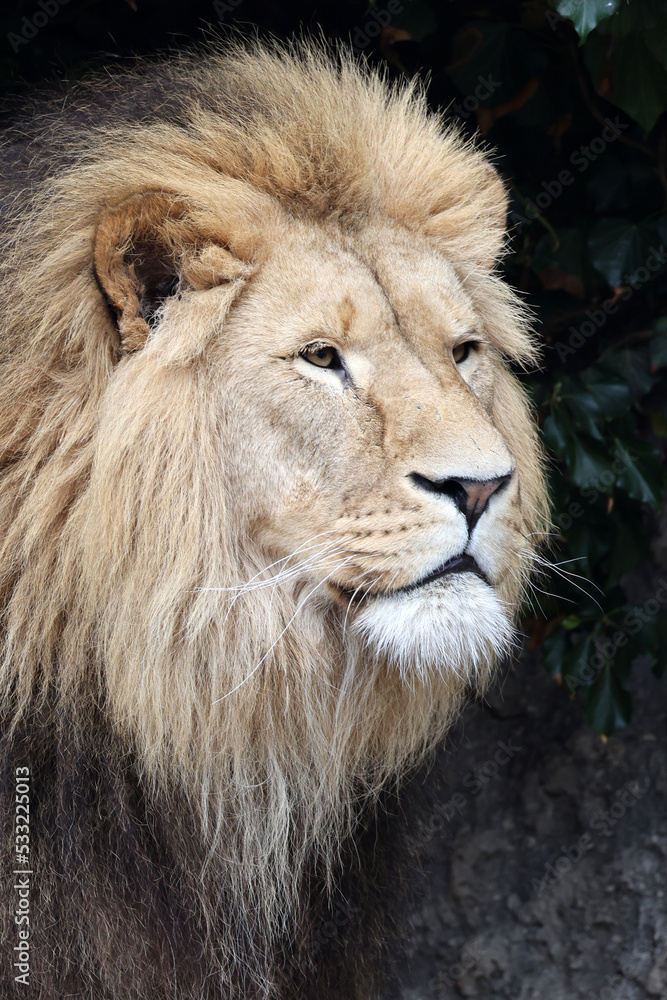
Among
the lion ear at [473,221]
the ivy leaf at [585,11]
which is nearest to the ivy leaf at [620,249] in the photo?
the lion ear at [473,221]

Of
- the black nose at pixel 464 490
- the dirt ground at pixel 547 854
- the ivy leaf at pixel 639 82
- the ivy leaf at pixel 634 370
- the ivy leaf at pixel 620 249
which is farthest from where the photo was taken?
the dirt ground at pixel 547 854

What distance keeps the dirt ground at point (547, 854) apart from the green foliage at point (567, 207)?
309mm

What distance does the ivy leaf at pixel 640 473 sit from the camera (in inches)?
92.1

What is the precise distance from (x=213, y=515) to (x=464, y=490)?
0.39 meters

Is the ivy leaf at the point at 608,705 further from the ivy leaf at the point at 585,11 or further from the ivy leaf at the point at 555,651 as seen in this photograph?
the ivy leaf at the point at 585,11

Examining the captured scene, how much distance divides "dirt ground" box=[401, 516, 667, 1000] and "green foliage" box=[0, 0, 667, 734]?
1.01 ft

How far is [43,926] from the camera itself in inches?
61.6

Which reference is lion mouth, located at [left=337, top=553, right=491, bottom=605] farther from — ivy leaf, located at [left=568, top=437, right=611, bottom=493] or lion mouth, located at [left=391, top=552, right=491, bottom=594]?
ivy leaf, located at [left=568, top=437, right=611, bottom=493]

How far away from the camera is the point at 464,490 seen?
1.38 m

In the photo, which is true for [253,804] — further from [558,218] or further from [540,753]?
[558,218]

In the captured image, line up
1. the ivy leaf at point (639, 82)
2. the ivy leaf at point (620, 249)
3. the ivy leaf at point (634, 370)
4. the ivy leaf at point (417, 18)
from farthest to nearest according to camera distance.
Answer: the ivy leaf at point (634, 370)
the ivy leaf at point (620, 249)
the ivy leaf at point (417, 18)
the ivy leaf at point (639, 82)

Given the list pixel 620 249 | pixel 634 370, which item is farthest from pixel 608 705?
pixel 620 249

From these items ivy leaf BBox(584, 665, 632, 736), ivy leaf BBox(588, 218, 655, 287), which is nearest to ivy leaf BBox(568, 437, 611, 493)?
ivy leaf BBox(588, 218, 655, 287)

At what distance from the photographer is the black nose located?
54.4 inches
